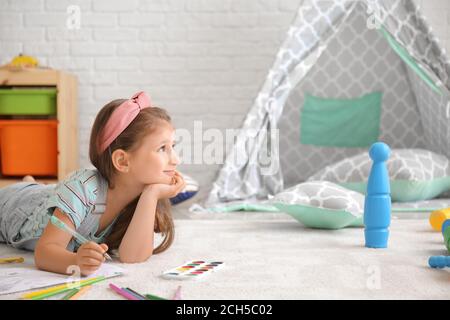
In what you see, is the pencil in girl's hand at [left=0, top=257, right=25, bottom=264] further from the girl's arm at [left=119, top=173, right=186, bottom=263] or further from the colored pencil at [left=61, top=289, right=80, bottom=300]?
the colored pencil at [left=61, top=289, right=80, bottom=300]

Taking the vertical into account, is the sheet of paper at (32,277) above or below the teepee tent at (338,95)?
below

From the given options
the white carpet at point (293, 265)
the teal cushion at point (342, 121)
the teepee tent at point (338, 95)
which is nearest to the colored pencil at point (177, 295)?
the white carpet at point (293, 265)

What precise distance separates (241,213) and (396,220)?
633 millimetres

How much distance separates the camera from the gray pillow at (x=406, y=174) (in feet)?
8.64

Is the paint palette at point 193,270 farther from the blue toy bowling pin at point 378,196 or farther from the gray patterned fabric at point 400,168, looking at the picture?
the gray patterned fabric at point 400,168

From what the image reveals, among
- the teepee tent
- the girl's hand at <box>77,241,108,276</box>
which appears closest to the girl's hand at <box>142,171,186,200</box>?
the girl's hand at <box>77,241,108,276</box>

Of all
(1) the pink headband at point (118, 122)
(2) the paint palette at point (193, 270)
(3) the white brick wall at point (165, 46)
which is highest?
(3) the white brick wall at point (165, 46)

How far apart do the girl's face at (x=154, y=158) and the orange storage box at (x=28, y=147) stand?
194 centimetres

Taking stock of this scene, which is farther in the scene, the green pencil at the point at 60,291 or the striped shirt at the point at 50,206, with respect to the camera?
the striped shirt at the point at 50,206

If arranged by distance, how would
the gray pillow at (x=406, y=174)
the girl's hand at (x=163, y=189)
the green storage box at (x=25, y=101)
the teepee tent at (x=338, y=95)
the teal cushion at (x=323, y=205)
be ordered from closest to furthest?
1. the girl's hand at (x=163, y=189)
2. the teal cushion at (x=323, y=205)
3. the gray pillow at (x=406, y=174)
4. the teepee tent at (x=338, y=95)
5. the green storage box at (x=25, y=101)

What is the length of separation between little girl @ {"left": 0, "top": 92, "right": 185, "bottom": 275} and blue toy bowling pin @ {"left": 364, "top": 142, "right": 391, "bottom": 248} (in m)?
0.56

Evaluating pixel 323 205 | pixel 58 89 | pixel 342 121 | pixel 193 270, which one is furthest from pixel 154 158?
pixel 342 121

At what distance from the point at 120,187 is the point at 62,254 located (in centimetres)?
23

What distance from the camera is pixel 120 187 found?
1.43 meters
